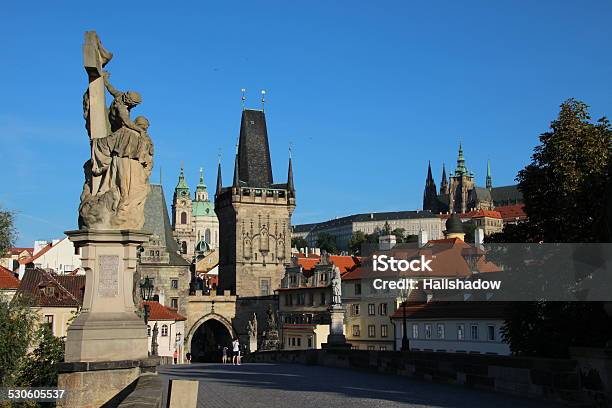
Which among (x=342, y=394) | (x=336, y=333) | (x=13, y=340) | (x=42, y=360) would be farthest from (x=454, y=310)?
(x=342, y=394)

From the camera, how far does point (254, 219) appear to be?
89.0 meters

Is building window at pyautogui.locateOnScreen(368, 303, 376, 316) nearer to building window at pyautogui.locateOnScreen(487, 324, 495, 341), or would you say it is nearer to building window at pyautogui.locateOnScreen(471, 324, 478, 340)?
building window at pyautogui.locateOnScreen(471, 324, 478, 340)

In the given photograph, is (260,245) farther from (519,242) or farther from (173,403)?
(173,403)

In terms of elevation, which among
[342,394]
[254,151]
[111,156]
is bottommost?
[342,394]

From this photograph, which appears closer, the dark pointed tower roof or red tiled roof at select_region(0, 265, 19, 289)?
red tiled roof at select_region(0, 265, 19, 289)

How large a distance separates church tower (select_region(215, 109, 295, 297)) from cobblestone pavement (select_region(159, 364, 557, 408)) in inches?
2659

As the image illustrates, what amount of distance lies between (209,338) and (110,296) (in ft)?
271

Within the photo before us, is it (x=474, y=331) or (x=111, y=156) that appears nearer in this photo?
(x=111, y=156)

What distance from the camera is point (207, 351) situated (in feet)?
291

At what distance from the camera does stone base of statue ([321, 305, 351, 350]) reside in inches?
1110

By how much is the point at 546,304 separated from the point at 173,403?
52.3 feet

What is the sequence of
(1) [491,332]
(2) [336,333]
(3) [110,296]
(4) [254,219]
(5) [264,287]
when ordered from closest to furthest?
(3) [110,296], (2) [336,333], (1) [491,332], (5) [264,287], (4) [254,219]

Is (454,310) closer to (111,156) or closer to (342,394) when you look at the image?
(342,394)

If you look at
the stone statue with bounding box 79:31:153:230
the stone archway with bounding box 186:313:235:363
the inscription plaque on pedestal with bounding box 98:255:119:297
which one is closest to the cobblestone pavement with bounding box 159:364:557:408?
the inscription plaque on pedestal with bounding box 98:255:119:297
